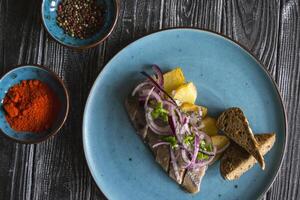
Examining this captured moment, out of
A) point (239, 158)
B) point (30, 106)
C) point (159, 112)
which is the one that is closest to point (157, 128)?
point (159, 112)

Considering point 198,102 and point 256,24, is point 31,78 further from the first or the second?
point 256,24

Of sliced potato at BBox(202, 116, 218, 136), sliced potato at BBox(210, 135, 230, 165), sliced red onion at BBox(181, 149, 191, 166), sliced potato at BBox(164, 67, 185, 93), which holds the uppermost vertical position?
sliced potato at BBox(164, 67, 185, 93)

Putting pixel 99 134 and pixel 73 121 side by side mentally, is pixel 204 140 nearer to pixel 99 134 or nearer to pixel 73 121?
pixel 99 134

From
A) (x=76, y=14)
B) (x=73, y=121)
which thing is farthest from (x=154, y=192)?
(x=76, y=14)

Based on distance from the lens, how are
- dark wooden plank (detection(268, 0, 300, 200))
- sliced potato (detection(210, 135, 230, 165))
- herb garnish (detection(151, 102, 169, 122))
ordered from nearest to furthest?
1. herb garnish (detection(151, 102, 169, 122))
2. sliced potato (detection(210, 135, 230, 165))
3. dark wooden plank (detection(268, 0, 300, 200))

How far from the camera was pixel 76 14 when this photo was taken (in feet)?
7.40

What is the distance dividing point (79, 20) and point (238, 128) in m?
0.93

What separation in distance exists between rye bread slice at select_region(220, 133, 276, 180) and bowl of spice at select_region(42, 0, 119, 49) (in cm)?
84

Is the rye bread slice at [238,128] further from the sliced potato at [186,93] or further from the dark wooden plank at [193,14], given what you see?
the dark wooden plank at [193,14]

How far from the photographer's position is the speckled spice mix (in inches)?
88.5

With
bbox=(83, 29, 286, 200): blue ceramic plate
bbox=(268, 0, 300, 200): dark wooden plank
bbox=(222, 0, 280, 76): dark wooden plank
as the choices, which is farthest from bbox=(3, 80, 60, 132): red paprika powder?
bbox=(268, 0, 300, 200): dark wooden plank

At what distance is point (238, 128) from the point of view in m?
2.20

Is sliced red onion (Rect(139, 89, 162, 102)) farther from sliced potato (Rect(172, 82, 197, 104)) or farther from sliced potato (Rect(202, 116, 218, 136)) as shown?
sliced potato (Rect(202, 116, 218, 136))

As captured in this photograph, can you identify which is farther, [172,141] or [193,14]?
[193,14]
